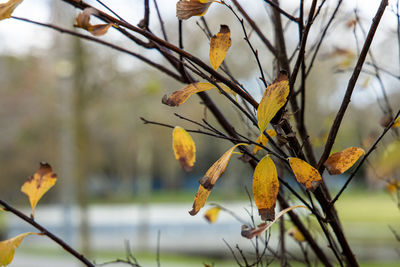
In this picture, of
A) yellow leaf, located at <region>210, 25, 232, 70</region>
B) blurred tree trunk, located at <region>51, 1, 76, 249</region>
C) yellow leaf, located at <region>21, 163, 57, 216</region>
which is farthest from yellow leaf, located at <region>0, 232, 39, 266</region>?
blurred tree trunk, located at <region>51, 1, 76, 249</region>

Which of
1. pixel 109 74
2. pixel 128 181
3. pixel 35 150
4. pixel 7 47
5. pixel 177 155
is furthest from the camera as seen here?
pixel 128 181

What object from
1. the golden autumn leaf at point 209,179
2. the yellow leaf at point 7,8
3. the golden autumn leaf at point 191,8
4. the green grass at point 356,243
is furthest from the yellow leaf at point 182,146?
the green grass at point 356,243

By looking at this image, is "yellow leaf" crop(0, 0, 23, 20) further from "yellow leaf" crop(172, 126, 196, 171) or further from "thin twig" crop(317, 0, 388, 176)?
"thin twig" crop(317, 0, 388, 176)

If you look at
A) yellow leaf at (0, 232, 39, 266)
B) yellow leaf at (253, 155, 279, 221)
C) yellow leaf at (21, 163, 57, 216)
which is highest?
yellow leaf at (21, 163, 57, 216)

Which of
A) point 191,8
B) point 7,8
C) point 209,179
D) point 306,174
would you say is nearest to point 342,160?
point 306,174

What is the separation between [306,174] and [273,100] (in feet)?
0.36

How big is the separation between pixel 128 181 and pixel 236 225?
59.9 ft

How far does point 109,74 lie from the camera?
783 centimetres

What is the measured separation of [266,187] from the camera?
0.56m

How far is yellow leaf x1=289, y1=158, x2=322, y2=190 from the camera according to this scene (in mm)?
554

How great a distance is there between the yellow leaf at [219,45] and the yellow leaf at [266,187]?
17 centimetres

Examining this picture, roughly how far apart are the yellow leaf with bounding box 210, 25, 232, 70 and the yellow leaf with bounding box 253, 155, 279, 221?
166 millimetres

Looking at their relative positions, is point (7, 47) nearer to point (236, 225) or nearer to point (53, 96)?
point (53, 96)

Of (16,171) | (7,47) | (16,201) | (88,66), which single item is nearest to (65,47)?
(88,66)
